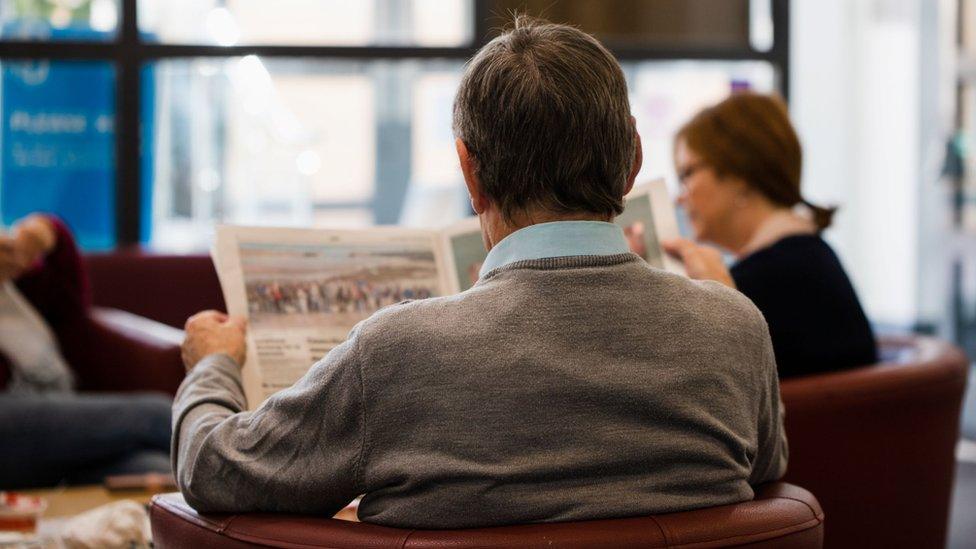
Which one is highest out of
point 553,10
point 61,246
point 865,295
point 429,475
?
point 553,10

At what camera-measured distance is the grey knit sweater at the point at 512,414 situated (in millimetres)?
1211

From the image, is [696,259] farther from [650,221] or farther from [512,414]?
[512,414]

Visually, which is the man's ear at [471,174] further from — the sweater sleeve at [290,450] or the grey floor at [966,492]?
the grey floor at [966,492]

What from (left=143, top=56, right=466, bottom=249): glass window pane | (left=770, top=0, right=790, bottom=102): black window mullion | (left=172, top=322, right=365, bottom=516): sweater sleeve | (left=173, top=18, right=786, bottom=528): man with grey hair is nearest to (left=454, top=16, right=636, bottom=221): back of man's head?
(left=173, top=18, right=786, bottom=528): man with grey hair

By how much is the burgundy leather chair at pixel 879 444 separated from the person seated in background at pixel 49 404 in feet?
5.19

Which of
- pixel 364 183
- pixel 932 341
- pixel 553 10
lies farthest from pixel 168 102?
pixel 932 341

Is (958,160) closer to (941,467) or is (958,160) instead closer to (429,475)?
(941,467)

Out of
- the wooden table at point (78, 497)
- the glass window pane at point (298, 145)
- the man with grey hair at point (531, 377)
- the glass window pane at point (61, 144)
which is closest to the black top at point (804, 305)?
the man with grey hair at point (531, 377)

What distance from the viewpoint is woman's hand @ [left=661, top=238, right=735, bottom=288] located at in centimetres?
196

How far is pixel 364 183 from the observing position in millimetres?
4945

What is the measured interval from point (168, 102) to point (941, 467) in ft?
11.4

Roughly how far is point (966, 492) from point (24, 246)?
134 inches

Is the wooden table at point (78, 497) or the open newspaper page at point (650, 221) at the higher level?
the open newspaper page at point (650, 221)

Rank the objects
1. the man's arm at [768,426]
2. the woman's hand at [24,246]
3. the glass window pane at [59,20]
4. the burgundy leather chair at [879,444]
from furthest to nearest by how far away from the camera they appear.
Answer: the glass window pane at [59,20] → the woman's hand at [24,246] → the burgundy leather chair at [879,444] → the man's arm at [768,426]
